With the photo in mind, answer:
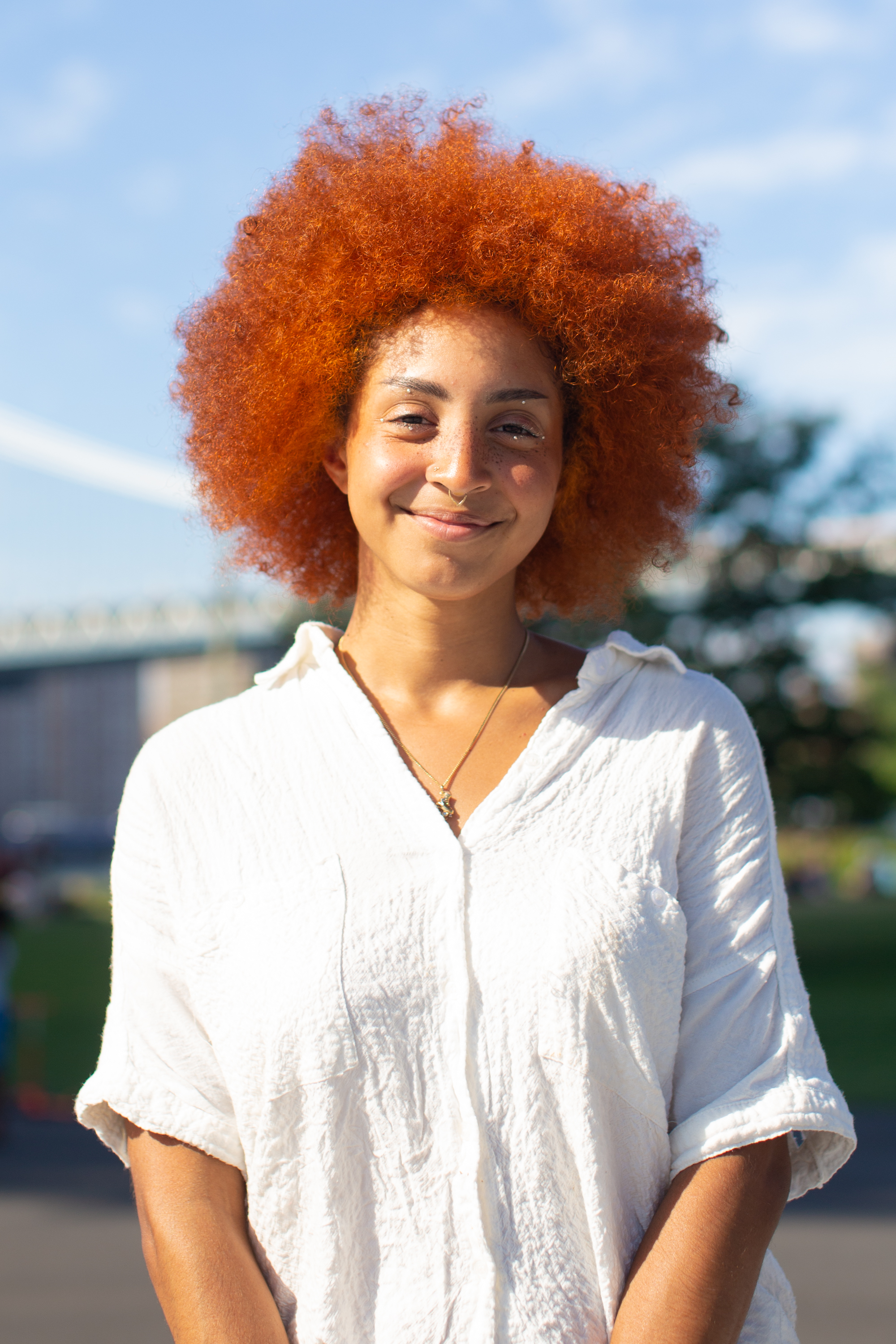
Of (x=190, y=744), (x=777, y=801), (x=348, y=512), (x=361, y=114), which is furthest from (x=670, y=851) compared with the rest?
(x=777, y=801)

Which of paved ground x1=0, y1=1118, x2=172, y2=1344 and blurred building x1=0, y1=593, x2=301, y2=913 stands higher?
blurred building x1=0, y1=593, x2=301, y2=913

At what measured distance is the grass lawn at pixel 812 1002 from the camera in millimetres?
9656

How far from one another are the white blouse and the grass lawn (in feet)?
24.4

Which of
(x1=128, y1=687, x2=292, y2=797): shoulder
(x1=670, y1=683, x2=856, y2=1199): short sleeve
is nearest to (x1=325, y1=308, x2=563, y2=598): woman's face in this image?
(x1=128, y1=687, x2=292, y2=797): shoulder

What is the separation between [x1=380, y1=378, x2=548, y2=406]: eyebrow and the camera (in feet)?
5.24

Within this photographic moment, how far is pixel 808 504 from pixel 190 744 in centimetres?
1477

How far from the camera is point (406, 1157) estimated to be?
148 centimetres

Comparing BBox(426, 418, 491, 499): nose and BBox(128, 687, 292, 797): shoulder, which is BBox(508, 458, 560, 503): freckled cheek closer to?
BBox(426, 418, 491, 499): nose

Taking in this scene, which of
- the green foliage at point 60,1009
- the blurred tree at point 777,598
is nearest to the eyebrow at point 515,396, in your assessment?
the green foliage at point 60,1009

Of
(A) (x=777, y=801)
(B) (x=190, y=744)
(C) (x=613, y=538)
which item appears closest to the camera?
(B) (x=190, y=744)

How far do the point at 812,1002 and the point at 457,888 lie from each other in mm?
15076

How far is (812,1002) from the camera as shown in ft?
51.1

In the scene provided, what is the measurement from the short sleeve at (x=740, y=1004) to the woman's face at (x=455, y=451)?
1.16 ft

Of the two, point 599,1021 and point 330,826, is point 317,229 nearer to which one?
point 330,826
